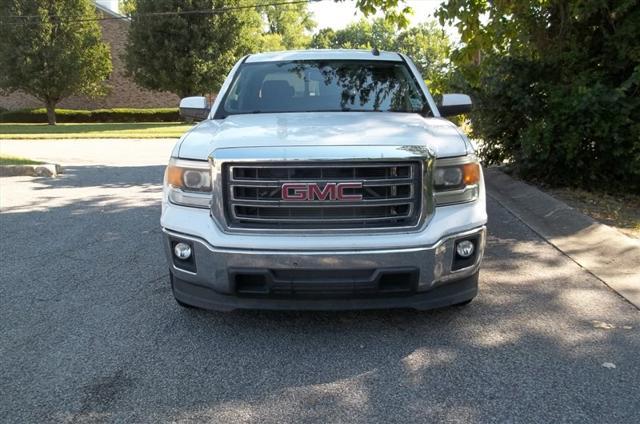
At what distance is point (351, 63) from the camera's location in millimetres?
5109

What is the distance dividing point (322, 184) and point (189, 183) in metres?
0.83

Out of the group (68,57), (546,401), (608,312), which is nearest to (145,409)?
(546,401)

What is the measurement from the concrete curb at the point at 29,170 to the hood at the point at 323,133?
821cm

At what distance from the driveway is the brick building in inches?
1463

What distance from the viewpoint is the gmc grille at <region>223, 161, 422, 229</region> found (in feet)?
11.0

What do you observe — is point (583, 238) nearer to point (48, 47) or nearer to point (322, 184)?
point (322, 184)

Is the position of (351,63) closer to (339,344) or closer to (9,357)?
(339,344)

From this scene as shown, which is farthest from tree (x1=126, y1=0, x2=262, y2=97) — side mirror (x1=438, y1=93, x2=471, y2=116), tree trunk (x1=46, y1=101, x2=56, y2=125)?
side mirror (x1=438, y1=93, x2=471, y2=116)

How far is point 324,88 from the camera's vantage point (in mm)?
4777

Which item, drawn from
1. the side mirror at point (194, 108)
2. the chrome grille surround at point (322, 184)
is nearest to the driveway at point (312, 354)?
the chrome grille surround at point (322, 184)

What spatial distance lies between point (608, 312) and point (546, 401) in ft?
4.75

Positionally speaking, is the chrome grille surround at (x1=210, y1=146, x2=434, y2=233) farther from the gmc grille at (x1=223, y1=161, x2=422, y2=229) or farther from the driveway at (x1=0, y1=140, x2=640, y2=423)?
the driveway at (x1=0, y1=140, x2=640, y2=423)

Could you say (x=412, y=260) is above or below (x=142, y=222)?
above

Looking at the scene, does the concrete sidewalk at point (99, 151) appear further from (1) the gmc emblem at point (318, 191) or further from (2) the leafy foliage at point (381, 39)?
(2) the leafy foliage at point (381, 39)
